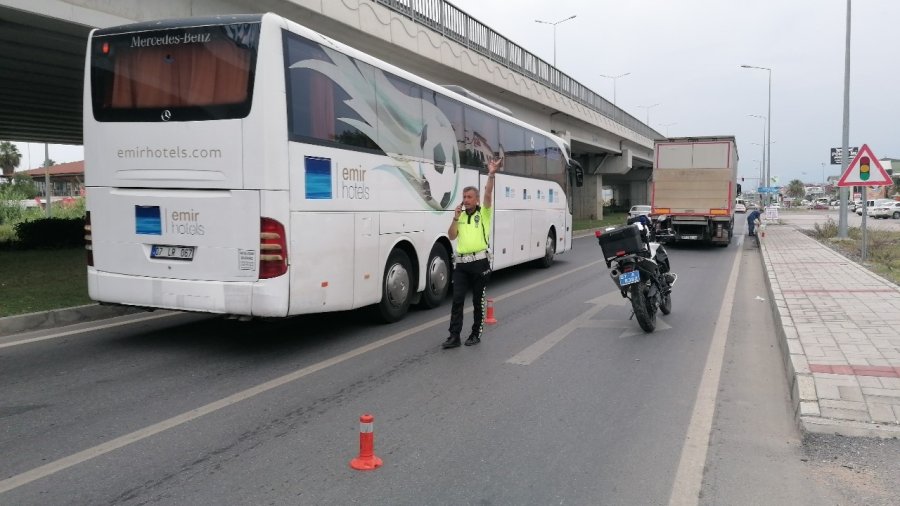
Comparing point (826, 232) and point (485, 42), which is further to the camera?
point (826, 232)

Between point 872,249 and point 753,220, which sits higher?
point 753,220

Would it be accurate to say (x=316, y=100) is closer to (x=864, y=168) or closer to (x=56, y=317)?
(x=56, y=317)

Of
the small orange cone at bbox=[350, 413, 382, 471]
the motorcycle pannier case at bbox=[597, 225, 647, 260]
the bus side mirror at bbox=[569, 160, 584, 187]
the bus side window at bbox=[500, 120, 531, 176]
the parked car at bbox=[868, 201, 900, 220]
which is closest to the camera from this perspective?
the small orange cone at bbox=[350, 413, 382, 471]

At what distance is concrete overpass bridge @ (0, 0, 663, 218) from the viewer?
10633 millimetres

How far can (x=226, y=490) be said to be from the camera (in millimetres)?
3631

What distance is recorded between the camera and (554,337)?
7.80 meters

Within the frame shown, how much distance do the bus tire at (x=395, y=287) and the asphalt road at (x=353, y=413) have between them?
0.80 ft

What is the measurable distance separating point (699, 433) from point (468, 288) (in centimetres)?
330

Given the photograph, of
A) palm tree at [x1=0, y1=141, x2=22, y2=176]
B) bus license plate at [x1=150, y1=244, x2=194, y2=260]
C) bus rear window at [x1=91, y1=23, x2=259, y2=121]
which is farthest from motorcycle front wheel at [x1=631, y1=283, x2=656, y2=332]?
palm tree at [x1=0, y1=141, x2=22, y2=176]

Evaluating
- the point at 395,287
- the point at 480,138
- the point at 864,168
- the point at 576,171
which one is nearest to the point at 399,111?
the point at 395,287

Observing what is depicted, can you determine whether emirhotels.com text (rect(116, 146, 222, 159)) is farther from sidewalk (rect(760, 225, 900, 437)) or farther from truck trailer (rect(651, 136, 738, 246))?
truck trailer (rect(651, 136, 738, 246))

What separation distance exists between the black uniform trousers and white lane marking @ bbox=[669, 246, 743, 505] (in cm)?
247

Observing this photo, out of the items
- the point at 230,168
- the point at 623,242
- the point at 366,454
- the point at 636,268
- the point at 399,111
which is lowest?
the point at 366,454

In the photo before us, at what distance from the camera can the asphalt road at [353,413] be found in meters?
3.72
